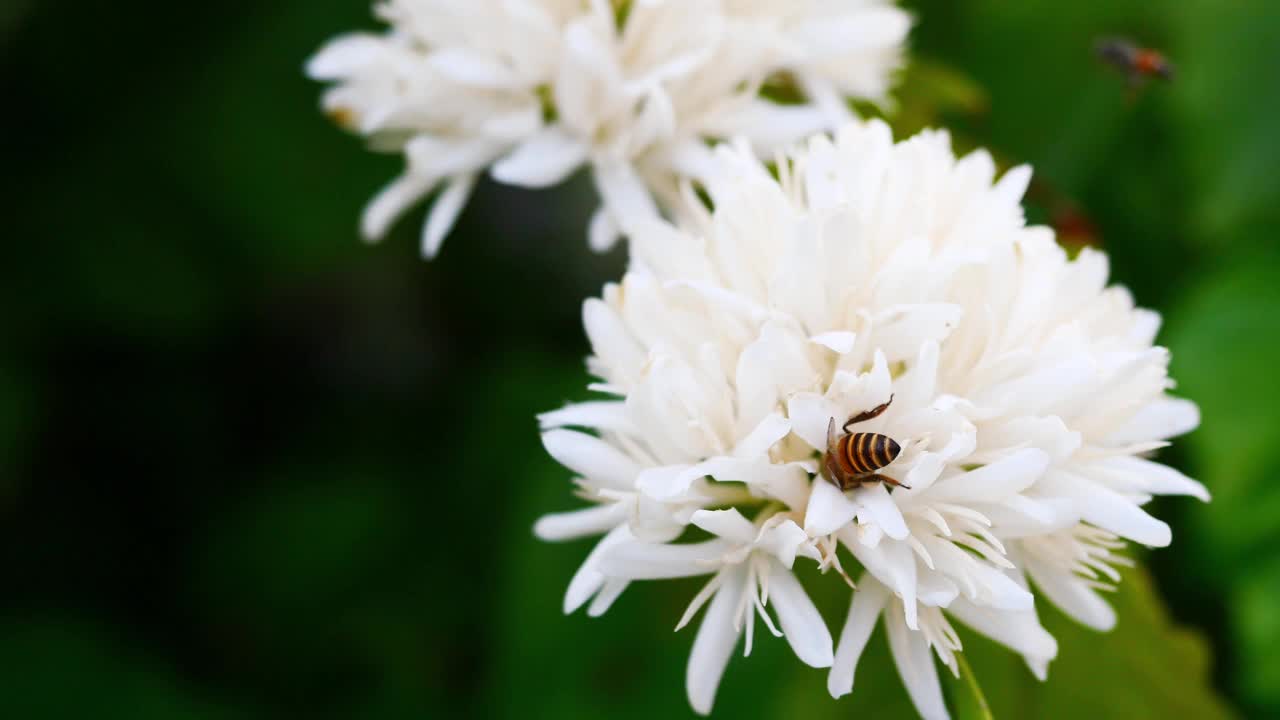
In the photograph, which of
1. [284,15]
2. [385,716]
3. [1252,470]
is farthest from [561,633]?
[284,15]

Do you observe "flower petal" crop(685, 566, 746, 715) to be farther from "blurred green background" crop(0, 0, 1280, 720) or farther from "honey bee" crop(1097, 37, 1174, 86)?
"honey bee" crop(1097, 37, 1174, 86)

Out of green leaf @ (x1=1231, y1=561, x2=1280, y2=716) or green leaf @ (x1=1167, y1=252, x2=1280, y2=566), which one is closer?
green leaf @ (x1=1231, y1=561, x2=1280, y2=716)

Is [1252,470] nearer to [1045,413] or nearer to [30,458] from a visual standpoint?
[1045,413]

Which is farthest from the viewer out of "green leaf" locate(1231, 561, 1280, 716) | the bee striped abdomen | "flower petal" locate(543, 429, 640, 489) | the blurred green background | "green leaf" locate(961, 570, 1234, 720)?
the blurred green background

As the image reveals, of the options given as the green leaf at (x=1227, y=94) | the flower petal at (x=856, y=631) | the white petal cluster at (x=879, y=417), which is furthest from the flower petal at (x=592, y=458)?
the green leaf at (x=1227, y=94)

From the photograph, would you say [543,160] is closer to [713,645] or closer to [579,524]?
[579,524]

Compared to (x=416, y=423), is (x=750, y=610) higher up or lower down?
higher up

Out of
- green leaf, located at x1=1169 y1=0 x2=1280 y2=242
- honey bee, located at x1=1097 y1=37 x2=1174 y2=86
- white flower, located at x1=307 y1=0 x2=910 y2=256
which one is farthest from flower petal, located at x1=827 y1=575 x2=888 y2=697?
green leaf, located at x1=1169 y1=0 x2=1280 y2=242
